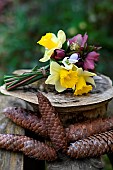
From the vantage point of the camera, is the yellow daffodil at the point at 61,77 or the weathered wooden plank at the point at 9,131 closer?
the weathered wooden plank at the point at 9,131

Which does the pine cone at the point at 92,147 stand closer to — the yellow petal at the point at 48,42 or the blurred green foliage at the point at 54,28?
the yellow petal at the point at 48,42

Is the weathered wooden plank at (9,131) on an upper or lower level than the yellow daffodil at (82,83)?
lower

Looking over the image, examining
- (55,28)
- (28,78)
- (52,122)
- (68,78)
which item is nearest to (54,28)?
(55,28)

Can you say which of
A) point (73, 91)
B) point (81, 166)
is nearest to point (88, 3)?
point (73, 91)

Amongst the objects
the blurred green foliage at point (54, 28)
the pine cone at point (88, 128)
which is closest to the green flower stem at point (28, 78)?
the pine cone at point (88, 128)

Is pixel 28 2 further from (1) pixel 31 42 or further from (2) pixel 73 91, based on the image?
(2) pixel 73 91

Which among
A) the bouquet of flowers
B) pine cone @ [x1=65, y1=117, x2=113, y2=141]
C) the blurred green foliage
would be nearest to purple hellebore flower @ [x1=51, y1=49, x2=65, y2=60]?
the bouquet of flowers

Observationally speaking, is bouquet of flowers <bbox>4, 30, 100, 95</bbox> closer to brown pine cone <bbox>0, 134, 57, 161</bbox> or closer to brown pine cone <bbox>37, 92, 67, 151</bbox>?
brown pine cone <bbox>37, 92, 67, 151</bbox>
